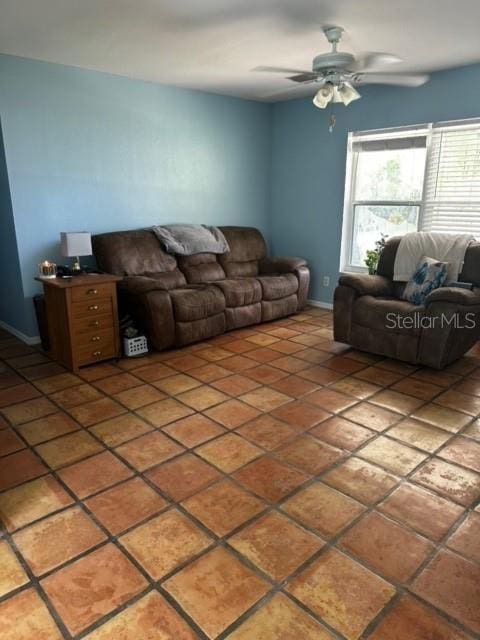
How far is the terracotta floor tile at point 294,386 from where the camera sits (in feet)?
9.89

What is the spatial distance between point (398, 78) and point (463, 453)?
130 inches

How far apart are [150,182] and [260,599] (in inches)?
152

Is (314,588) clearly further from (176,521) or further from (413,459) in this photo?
(413,459)

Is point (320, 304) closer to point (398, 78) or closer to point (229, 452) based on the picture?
point (398, 78)

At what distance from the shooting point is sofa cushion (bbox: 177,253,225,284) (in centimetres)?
446

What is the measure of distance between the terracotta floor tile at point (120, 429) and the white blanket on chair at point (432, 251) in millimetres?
2531

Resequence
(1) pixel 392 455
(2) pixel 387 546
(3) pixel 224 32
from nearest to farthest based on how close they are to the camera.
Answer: (2) pixel 387 546, (1) pixel 392 455, (3) pixel 224 32

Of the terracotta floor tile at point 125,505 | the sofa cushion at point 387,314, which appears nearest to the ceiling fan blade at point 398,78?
the sofa cushion at point 387,314

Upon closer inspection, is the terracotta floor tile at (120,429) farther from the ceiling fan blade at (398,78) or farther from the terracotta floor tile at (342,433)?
the ceiling fan blade at (398,78)

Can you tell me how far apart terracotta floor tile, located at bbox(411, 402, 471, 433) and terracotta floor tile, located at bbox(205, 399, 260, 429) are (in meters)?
0.99

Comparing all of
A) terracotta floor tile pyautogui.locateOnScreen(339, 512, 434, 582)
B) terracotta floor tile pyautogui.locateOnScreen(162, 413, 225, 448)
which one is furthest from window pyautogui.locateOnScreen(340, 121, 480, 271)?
terracotta floor tile pyautogui.locateOnScreen(339, 512, 434, 582)

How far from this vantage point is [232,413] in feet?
8.95

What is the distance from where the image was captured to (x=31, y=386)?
3.11m

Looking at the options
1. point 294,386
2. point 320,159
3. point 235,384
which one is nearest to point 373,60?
point 320,159
